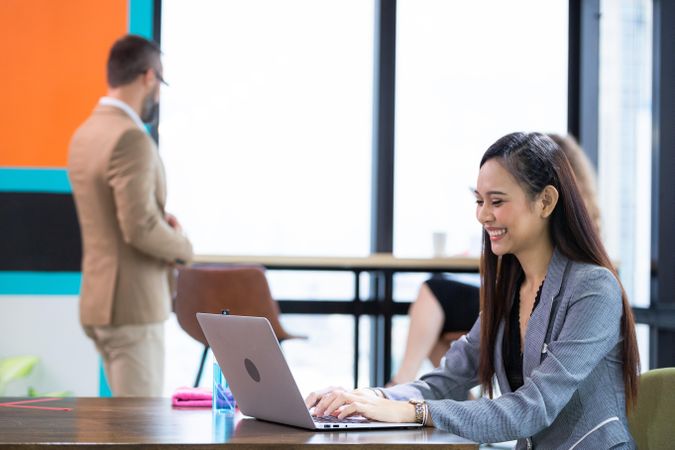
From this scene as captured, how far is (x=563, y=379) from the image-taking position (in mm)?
1912

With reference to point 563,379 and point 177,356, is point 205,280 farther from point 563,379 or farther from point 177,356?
point 563,379

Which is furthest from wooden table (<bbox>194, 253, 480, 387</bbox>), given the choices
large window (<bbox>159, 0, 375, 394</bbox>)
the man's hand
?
the man's hand

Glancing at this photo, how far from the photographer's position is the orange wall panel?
17.5 feet

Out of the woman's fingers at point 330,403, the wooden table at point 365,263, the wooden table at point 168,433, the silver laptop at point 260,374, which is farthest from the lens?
the wooden table at point 365,263

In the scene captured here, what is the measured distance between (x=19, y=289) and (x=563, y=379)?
4.01 metres

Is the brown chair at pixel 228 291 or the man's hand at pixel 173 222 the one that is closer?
the man's hand at pixel 173 222

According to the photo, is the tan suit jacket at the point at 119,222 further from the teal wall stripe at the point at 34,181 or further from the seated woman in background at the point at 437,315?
the teal wall stripe at the point at 34,181

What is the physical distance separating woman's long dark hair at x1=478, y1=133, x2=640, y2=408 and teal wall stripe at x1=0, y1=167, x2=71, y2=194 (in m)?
3.59

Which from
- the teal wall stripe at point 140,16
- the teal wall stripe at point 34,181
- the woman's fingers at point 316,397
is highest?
the teal wall stripe at point 140,16

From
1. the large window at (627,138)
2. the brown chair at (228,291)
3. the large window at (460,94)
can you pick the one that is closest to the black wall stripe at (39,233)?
the brown chair at (228,291)

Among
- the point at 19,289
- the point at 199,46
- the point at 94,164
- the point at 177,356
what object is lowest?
the point at 177,356

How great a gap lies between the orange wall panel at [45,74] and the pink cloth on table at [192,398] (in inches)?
137

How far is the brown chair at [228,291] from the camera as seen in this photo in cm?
448

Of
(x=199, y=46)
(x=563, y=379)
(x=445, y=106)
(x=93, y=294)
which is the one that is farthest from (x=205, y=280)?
(x=563, y=379)
